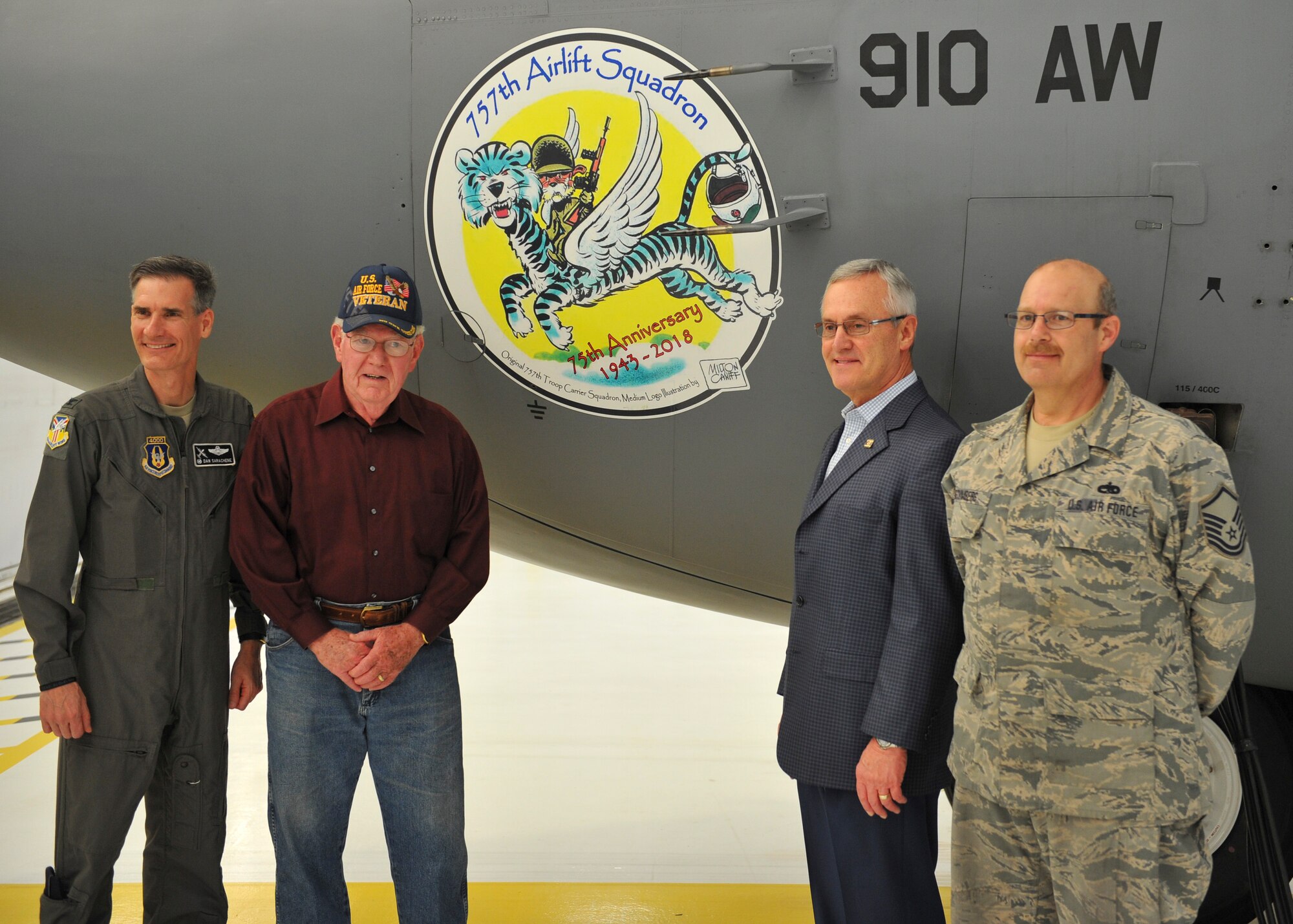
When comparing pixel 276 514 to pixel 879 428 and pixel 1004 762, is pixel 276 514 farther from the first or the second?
pixel 1004 762

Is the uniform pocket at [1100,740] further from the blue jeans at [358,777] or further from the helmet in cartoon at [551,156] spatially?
the helmet in cartoon at [551,156]

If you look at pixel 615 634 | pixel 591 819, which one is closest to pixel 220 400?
pixel 591 819

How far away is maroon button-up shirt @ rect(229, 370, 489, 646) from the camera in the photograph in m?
2.08

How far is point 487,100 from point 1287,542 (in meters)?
1.98

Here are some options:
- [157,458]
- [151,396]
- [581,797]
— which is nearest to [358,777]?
[157,458]

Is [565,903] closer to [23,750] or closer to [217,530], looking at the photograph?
[217,530]

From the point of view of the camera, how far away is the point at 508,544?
107 inches

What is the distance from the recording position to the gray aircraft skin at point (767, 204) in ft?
6.30

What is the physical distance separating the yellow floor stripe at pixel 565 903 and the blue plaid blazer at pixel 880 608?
1277 millimetres

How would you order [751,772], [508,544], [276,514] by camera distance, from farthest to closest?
[751,772], [508,544], [276,514]

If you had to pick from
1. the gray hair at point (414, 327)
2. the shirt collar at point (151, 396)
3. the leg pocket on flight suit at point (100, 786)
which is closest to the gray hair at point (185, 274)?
the shirt collar at point (151, 396)

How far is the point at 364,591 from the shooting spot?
2.11m

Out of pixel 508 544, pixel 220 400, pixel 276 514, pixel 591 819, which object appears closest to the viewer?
pixel 276 514

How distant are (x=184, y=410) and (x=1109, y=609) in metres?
2.04
